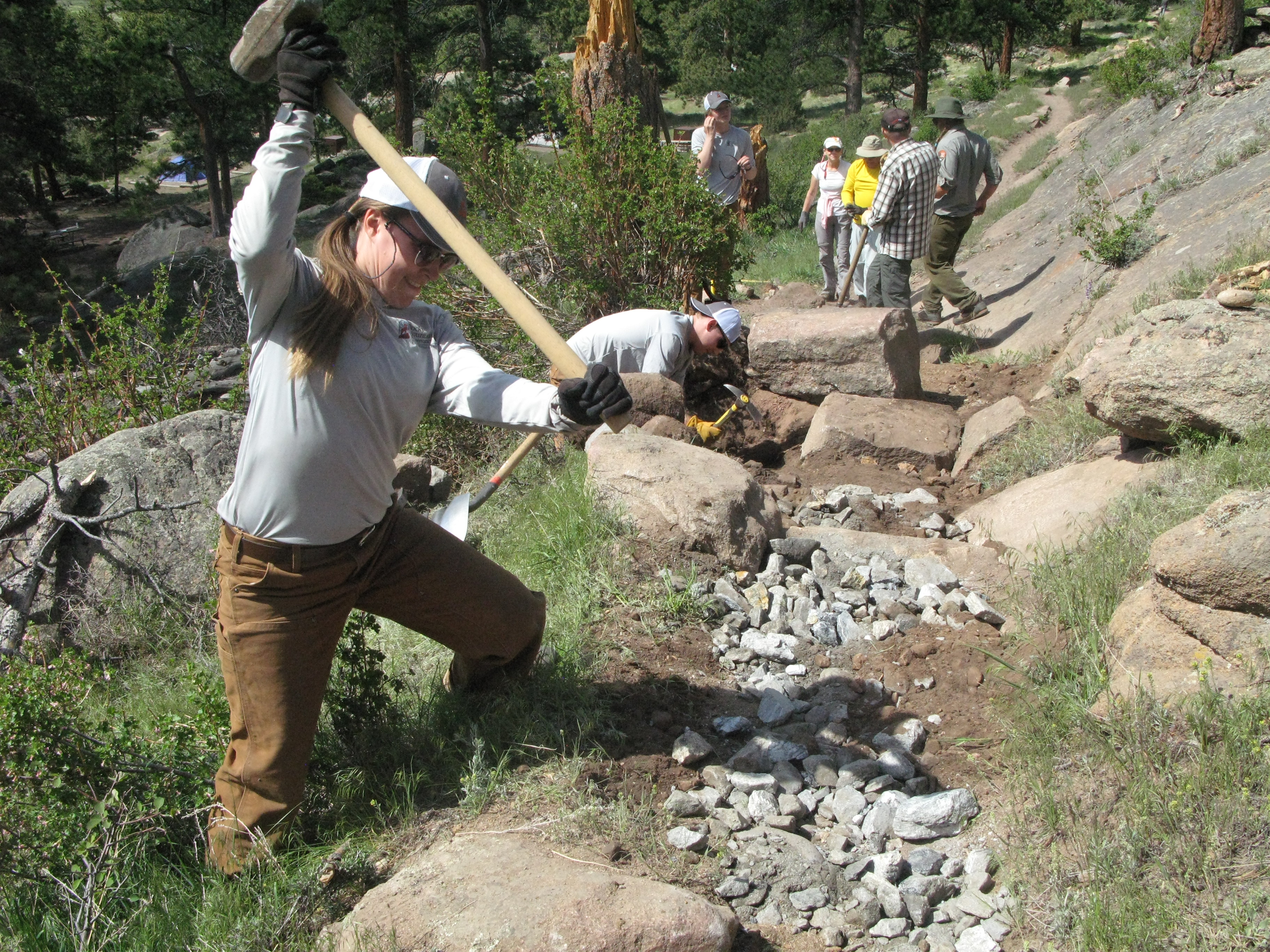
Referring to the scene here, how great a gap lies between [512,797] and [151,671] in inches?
94.5

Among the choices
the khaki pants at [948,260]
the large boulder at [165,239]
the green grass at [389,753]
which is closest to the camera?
the green grass at [389,753]

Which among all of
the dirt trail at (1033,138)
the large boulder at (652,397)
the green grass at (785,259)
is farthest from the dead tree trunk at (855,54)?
the large boulder at (652,397)

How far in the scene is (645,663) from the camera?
3.74m

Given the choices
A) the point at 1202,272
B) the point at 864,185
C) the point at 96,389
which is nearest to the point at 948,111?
the point at 864,185

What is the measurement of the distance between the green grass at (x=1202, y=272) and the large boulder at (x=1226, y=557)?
2989mm

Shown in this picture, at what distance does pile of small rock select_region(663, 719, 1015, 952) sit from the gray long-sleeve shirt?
1276 millimetres

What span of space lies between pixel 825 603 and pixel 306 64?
2.82 meters

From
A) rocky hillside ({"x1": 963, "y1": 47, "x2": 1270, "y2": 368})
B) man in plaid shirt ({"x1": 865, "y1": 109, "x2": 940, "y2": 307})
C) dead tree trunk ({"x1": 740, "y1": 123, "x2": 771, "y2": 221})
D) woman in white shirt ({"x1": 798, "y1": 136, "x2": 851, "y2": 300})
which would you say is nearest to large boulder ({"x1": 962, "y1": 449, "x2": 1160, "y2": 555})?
rocky hillside ({"x1": 963, "y1": 47, "x2": 1270, "y2": 368})

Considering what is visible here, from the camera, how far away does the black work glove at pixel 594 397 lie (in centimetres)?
248

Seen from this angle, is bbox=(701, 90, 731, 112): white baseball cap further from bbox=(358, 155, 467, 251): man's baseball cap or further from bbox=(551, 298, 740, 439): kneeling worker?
bbox=(358, 155, 467, 251): man's baseball cap

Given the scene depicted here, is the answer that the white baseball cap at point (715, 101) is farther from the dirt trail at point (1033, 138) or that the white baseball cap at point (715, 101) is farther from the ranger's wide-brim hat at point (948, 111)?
the dirt trail at point (1033, 138)

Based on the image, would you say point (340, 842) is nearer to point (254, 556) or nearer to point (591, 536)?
point (254, 556)

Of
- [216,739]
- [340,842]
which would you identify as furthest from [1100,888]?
[216,739]

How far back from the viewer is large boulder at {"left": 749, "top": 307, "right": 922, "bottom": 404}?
671 centimetres
